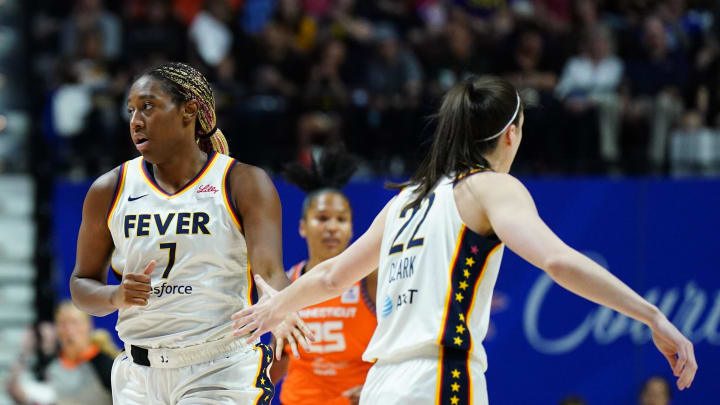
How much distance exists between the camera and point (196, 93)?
4.38 metres

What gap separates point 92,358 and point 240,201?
14.9 feet

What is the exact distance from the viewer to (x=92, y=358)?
8.30 meters

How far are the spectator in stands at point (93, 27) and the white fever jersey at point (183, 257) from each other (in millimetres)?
6290

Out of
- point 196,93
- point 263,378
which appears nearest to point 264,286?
point 263,378

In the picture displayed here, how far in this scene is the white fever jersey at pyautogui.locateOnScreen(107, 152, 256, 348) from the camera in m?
4.18

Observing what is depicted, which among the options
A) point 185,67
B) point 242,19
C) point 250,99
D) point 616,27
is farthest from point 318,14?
point 185,67

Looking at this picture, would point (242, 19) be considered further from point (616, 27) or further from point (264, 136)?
point (616, 27)

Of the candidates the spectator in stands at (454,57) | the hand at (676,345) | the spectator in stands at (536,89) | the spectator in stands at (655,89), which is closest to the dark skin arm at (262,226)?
the hand at (676,345)

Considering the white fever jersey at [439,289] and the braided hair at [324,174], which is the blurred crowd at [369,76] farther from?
the white fever jersey at [439,289]

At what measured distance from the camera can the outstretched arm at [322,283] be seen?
3.80m

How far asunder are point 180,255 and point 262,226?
0.35 metres

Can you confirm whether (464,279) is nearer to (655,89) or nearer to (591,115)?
(591,115)

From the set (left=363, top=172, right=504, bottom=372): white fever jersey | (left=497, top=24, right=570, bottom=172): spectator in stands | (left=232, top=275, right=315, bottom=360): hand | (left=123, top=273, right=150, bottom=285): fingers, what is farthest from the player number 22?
(left=497, top=24, right=570, bottom=172): spectator in stands

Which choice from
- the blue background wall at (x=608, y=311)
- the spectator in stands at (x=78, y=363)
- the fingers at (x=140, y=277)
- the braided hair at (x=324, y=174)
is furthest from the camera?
the blue background wall at (x=608, y=311)
